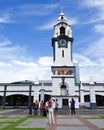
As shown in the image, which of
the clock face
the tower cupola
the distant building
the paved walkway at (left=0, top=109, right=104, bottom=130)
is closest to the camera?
the paved walkway at (left=0, top=109, right=104, bottom=130)

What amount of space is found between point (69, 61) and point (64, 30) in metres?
7.22

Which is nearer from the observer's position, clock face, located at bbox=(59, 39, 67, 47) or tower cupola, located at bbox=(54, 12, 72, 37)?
clock face, located at bbox=(59, 39, 67, 47)

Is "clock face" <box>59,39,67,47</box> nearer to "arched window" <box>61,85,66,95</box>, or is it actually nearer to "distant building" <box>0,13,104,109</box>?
"distant building" <box>0,13,104,109</box>

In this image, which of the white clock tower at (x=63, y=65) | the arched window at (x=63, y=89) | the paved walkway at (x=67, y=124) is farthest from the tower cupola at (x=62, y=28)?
the paved walkway at (x=67, y=124)

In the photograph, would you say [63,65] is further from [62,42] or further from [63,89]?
[62,42]

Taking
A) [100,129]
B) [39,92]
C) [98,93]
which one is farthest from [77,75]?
[100,129]

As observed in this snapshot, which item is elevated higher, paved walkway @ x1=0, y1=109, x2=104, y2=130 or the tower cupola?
the tower cupola

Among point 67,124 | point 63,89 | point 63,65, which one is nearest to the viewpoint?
point 67,124

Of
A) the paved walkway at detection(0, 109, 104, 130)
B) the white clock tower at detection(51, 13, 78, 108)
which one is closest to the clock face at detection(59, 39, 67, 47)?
the white clock tower at detection(51, 13, 78, 108)

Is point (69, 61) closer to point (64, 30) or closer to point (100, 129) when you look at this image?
point (64, 30)

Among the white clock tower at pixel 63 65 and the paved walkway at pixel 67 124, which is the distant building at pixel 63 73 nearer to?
the white clock tower at pixel 63 65

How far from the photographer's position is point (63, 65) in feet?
139

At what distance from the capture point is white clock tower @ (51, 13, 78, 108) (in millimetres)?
40803

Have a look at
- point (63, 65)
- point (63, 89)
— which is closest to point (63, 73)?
point (63, 65)
